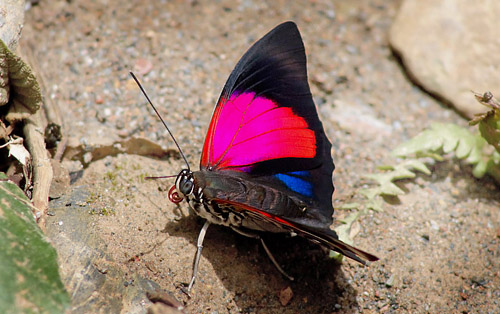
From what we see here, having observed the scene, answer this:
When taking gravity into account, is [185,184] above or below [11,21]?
below

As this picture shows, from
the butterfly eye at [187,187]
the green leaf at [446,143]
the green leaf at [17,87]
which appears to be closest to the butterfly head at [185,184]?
the butterfly eye at [187,187]

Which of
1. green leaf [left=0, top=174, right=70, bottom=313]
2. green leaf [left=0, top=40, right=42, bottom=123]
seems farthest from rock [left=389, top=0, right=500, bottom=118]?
green leaf [left=0, top=174, right=70, bottom=313]

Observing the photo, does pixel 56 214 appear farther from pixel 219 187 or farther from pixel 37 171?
pixel 219 187

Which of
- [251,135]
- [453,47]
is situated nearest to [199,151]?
[251,135]

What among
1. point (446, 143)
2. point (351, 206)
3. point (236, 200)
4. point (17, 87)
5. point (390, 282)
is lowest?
point (390, 282)

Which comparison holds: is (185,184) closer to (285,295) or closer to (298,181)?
(298,181)

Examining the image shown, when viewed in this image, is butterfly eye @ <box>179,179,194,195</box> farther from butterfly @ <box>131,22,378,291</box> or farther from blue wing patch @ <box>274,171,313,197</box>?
blue wing patch @ <box>274,171,313,197</box>
